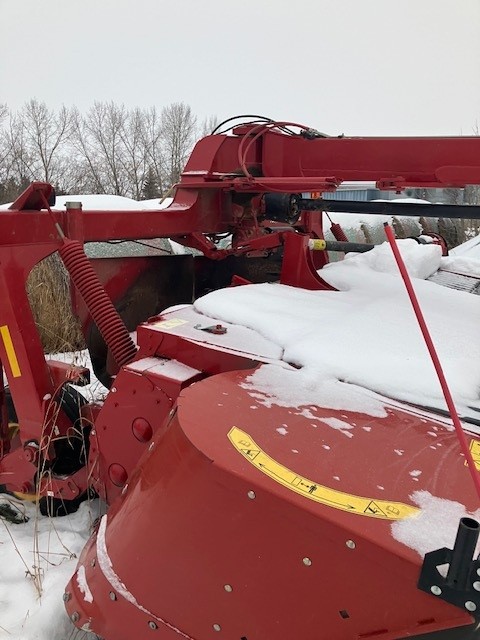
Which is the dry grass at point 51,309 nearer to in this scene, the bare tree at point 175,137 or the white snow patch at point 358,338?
the white snow patch at point 358,338

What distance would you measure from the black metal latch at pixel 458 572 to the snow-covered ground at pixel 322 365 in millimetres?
69

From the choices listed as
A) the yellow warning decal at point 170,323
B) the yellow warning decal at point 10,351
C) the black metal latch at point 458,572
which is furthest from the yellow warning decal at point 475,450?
the yellow warning decal at point 10,351

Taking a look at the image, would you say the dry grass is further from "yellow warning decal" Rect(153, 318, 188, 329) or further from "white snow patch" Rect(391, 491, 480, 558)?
"white snow patch" Rect(391, 491, 480, 558)

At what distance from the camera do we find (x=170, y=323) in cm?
201

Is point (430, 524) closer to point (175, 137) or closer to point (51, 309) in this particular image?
point (51, 309)

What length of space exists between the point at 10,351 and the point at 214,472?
52.7 inches

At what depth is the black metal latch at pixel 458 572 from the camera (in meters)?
0.90

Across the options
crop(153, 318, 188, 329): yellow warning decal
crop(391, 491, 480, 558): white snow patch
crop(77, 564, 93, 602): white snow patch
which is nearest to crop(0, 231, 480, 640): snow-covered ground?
crop(391, 491, 480, 558): white snow patch

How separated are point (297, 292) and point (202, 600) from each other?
147cm

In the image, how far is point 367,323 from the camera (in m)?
2.07

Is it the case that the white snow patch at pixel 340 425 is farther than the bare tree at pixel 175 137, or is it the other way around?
the bare tree at pixel 175 137

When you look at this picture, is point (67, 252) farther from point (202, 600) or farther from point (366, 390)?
point (202, 600)

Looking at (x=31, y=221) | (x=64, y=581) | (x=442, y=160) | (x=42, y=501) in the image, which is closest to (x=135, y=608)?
(x=64, y=581)

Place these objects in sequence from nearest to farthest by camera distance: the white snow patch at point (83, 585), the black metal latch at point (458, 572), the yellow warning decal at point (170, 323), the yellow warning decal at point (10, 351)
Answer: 1. the black metal latch at point (458, 572)
2. the white snow patch at point (83, 585)
3. the yellow warning decal at point (170, 323)
4. the yellow warning decal at point (10, 351)
